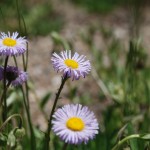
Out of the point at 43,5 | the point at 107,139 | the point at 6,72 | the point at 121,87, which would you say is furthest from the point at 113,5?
the point at 6,72

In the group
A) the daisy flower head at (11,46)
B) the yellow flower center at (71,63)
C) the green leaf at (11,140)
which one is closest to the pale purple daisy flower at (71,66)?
the yellow flower center at (71,63)

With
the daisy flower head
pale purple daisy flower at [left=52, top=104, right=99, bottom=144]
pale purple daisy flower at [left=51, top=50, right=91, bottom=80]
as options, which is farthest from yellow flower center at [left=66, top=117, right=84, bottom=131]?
the daisy flower head

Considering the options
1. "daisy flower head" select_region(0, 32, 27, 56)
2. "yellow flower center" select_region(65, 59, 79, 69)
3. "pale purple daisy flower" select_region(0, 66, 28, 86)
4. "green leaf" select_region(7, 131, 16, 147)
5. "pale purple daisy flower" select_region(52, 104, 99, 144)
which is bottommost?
"green leaf" select_region(7, 131, 16, 147)

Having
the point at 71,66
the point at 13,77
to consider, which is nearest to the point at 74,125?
the point at 71,66

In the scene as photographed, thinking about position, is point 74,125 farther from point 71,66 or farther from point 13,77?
point 13,77

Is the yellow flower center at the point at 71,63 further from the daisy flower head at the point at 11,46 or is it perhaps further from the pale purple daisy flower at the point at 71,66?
the daisy flower head at the point at 11,46

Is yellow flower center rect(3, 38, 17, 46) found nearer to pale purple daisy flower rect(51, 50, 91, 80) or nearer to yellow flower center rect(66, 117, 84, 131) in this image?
pale purple daisy flower rect(51, 50, 91, 80)

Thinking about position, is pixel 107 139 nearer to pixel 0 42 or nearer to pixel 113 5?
pixel 0 42

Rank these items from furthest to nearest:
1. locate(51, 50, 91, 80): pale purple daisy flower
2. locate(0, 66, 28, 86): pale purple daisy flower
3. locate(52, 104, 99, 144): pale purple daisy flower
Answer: locate(0, 66, 28, 86): pale purple daisy flower → locate(51, 50, 91, 80): pale purple daisy flower → locate(52, 104, 99, 144): pale purple daisy flower
